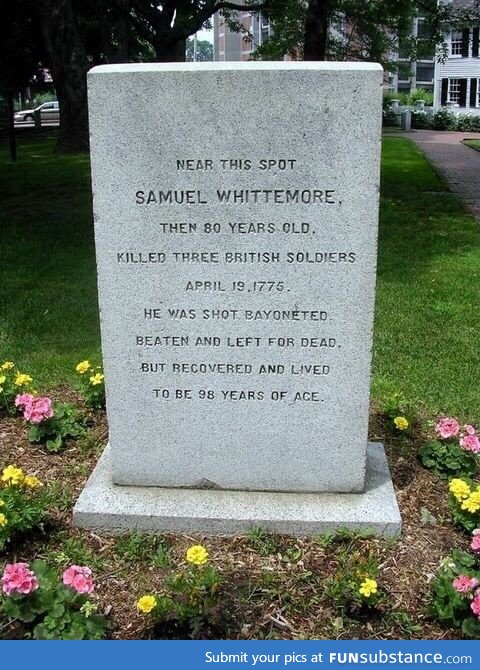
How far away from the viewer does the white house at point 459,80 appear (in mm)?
53644

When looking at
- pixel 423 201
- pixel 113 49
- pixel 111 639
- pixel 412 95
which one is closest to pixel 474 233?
pixel 423 201

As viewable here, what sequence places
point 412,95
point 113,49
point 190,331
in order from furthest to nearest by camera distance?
1. point 412,95
2. point 113,49
3. point 190,331

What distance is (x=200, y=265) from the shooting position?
3.56 m

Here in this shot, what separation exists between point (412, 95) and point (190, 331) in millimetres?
61534

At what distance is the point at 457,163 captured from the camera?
24109 millimetres

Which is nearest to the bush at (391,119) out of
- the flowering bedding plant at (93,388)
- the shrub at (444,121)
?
the shrub at (444,121)

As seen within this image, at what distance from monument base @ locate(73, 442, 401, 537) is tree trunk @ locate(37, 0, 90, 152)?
53.9 ft

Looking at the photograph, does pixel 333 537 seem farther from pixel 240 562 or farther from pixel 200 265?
pixel 200 265

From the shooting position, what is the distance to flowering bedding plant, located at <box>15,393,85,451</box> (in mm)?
4504

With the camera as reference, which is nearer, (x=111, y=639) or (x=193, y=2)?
(x=111, y=639)

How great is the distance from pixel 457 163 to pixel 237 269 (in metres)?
A: 22.2

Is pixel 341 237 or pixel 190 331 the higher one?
pixel 341 237

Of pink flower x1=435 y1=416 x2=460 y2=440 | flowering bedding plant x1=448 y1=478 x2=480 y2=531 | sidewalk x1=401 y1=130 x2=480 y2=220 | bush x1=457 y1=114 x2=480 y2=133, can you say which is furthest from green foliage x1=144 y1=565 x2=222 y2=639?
bush x1=457 y1=114 x2=480 y2=133

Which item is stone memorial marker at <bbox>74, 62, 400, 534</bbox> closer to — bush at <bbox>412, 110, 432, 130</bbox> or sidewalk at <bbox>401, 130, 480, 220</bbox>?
sidewalk at <bbox>401, 130, 480, 220</bbox>
